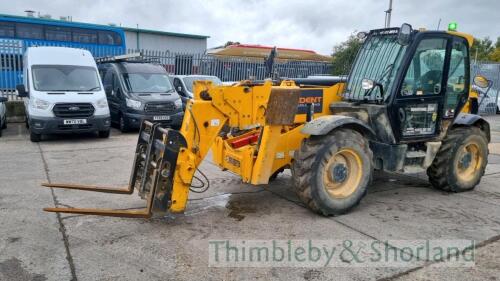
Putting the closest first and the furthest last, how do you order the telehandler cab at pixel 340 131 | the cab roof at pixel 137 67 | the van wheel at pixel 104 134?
the telehandler cab at pixel 340 131
the van wheel at pixel 104 134
the cab roof at pixel 137 67

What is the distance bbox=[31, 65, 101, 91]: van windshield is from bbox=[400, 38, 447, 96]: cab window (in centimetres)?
818

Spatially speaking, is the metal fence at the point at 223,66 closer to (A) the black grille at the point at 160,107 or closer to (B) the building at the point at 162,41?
(A) the black grille at the point at 160,107

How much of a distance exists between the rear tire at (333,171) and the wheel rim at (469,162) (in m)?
1.98

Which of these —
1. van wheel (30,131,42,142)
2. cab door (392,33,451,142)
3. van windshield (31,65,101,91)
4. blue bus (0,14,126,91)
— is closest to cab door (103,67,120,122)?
van windshield (31,65,101,91)

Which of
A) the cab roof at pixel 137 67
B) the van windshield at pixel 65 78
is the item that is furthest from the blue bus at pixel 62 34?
the van windshield at pixel 65 78

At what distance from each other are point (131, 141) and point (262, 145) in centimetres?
663

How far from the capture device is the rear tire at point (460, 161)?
20.2 feet

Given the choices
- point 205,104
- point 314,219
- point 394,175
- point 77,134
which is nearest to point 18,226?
point 205,104

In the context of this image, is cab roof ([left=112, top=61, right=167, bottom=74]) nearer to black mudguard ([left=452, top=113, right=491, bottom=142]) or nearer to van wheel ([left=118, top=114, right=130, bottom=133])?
van wheel ([left=118, top=114, right=130, bottom=133])

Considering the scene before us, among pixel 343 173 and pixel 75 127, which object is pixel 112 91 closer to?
pixel 75 127

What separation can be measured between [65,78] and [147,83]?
2.49 metres

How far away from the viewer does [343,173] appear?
16.9ft

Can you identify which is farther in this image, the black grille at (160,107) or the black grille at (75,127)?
the black grille at (160,107)

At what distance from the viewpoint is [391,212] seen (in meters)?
5.42
